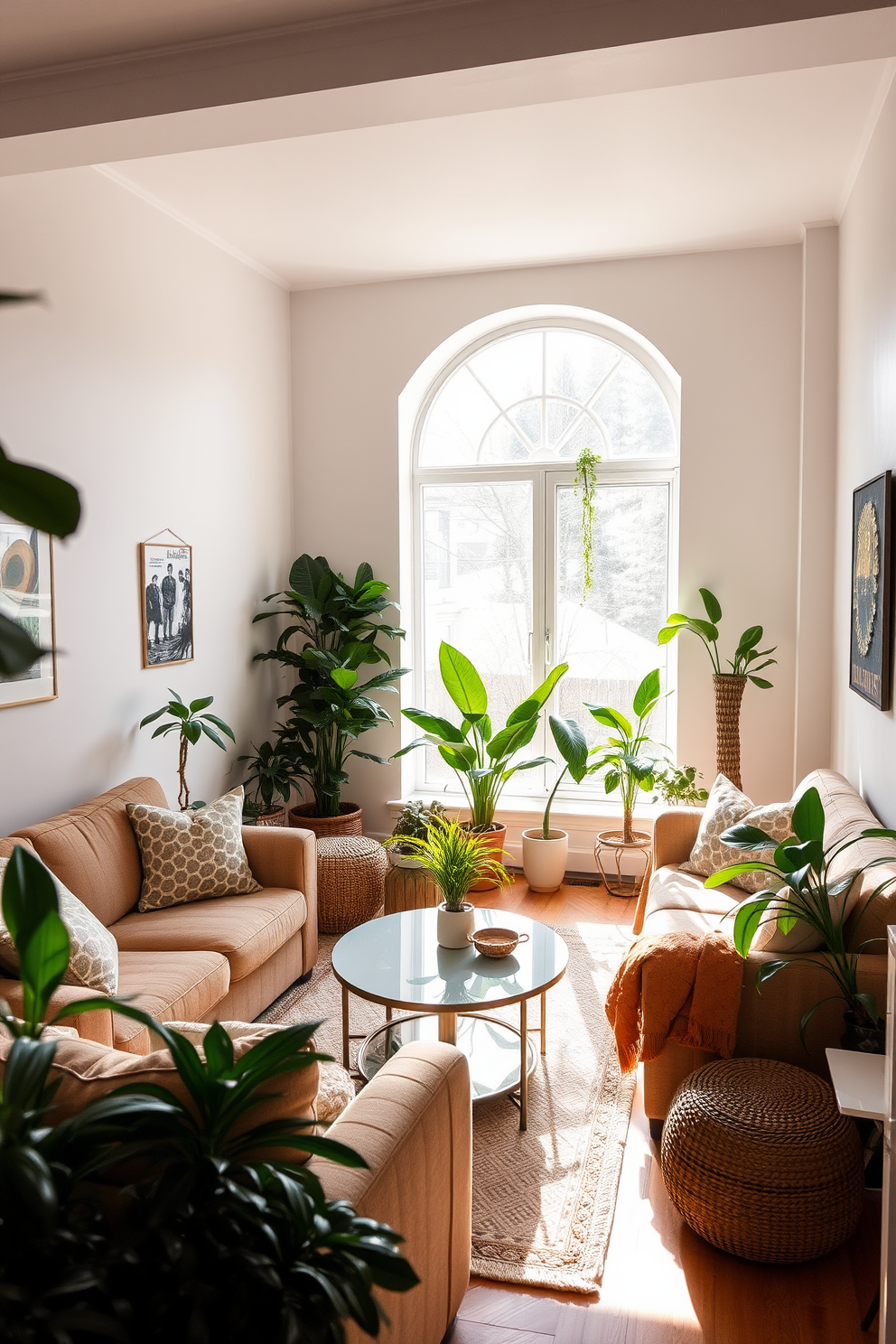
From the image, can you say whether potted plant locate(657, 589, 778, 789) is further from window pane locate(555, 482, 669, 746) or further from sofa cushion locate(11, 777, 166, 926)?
sofa cushion locate(11, 777, 166, 926)

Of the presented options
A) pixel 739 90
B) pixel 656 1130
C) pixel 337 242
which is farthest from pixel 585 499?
pixel 656 1130

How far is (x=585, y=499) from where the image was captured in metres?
5.27

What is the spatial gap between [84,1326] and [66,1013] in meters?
0.31

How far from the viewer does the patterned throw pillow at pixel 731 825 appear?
3434 mm

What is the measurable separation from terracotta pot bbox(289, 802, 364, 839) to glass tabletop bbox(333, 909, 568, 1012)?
1709 millimetres

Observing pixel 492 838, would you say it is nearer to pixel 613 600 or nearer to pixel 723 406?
pixel 613 600

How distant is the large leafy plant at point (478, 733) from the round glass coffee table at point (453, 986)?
1444mm

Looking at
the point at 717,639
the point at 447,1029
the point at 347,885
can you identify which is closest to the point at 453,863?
the point at 447,1029

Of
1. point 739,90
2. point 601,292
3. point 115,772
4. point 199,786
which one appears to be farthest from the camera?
point 601,292

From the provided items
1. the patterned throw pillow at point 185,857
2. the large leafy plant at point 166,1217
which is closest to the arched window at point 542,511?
the patterned throw pillow at point 185,857

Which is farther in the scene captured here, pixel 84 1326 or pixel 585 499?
pixel 585 499

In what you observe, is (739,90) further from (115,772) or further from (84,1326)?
(84,1326)

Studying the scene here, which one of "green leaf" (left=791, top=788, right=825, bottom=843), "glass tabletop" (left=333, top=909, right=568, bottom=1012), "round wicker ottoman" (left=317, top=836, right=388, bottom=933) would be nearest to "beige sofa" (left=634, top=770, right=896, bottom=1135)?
"green leaf" (left=791, top=788, right=825, bottom=843)

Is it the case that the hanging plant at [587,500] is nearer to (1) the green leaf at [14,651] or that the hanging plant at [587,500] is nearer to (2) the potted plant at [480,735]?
(2) the potted plant at [480,735]
